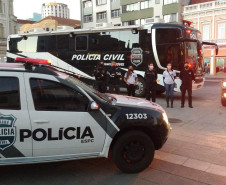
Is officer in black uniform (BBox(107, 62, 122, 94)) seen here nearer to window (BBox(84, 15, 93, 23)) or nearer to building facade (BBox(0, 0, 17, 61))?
window (BBox(84, 15, 93, 23))

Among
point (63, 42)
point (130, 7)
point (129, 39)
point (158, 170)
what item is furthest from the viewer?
point (130, 7)

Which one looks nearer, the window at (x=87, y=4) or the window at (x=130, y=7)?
the window at (x=130, y=7)

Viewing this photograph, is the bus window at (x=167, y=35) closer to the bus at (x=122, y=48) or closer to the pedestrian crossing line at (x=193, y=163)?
the bus at (x=122, y=48)

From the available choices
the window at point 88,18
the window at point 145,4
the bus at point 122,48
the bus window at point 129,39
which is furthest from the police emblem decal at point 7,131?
the window at point 88,18

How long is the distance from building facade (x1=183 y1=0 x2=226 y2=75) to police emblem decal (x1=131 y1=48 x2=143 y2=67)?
2273 cm

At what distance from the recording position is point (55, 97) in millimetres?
3596

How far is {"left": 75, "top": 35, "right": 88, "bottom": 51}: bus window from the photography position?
43.2 ft

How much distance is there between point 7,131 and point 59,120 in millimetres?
679

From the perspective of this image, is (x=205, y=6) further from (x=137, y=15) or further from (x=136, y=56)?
(x=136, y=56)

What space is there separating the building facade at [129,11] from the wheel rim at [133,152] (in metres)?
29.3

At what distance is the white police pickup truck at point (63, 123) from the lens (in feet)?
11.2

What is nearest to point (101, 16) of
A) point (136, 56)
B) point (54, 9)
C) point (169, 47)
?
point (136, 56)

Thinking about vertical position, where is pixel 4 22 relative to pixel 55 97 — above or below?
above

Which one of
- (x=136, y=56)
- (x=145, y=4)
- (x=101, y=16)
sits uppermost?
(x=145, y=4)
